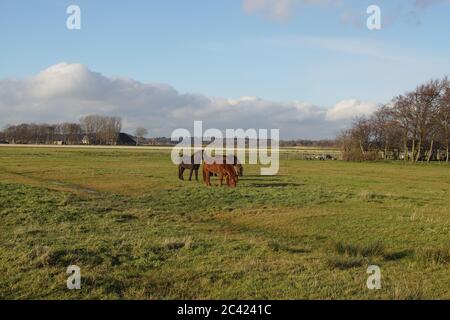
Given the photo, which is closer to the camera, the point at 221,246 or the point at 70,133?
the point at 221,246

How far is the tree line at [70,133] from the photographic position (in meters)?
170

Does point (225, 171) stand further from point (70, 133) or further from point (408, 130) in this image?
point (70, 133)

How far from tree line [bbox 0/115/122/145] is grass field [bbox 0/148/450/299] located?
507 ft

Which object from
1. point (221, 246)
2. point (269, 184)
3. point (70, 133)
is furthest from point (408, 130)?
point (70, 133)

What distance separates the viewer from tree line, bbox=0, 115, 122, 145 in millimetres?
170375

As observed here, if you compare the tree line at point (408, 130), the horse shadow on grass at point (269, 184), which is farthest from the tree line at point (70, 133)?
the horse shadow on grass at point (269, 184)

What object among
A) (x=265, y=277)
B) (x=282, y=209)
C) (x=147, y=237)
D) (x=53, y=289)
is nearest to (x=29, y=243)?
(x=147, y=237)

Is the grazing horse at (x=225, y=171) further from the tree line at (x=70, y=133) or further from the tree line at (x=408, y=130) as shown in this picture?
the tree line at (x=70, y=133)

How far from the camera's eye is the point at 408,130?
227ft

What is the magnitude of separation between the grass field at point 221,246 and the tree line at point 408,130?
161 ft

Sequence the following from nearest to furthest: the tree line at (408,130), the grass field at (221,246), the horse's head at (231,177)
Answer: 1. the grass field at (221,246)
2. the horse's head at (231,177)
3. the tree line at (408,130)

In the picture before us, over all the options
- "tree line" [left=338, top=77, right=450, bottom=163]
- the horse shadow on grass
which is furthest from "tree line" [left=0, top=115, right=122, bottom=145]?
the horse shadow on grass

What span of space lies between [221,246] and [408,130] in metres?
65.5

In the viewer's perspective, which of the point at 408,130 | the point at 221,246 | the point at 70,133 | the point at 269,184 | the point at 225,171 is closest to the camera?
the point at 221,246
